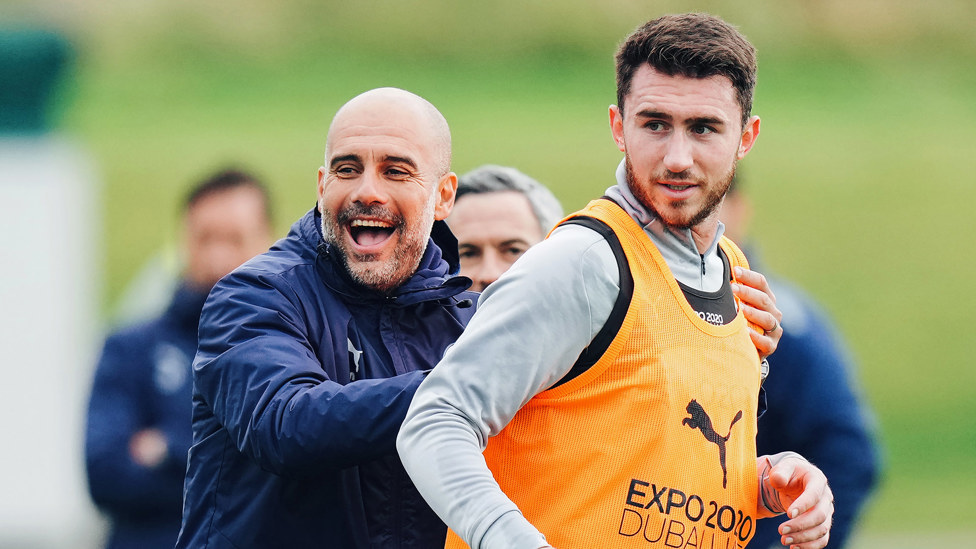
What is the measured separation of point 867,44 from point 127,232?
874cm

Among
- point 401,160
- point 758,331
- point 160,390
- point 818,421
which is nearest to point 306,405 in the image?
point 401,160

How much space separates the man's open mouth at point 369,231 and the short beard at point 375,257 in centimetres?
2

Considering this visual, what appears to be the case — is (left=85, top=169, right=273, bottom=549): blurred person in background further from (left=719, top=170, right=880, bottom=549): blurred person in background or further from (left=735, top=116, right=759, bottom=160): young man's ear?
(left=735, top=116, right=759, bottom=160): young man's ear

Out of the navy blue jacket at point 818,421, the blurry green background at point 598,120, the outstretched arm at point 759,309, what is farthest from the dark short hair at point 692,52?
the blurry green background at point 598,120

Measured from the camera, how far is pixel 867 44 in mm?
14961

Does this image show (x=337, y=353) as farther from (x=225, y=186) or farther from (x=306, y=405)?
(x=225, y=186)

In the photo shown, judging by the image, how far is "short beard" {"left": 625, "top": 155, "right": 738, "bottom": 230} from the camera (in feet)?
7.64

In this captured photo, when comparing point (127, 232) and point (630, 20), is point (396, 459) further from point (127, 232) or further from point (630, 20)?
point (630, 20)

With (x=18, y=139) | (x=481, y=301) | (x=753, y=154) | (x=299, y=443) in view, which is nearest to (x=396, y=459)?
(x=299, y=443)

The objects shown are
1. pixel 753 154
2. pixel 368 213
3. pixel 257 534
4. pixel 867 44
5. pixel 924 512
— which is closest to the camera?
pixel 257 534

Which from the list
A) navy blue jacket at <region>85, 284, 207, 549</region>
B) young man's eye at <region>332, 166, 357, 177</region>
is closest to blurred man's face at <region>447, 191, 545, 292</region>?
young man's eye at <region>332, 166, 357, 177</region>

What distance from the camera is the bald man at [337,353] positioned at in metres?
2.39

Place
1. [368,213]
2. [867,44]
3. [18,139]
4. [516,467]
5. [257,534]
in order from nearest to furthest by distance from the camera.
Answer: [516,467] < [257,534] < [368,213] < [18,139] < [867,44]

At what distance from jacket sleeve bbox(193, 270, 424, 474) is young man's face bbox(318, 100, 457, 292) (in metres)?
0.19
